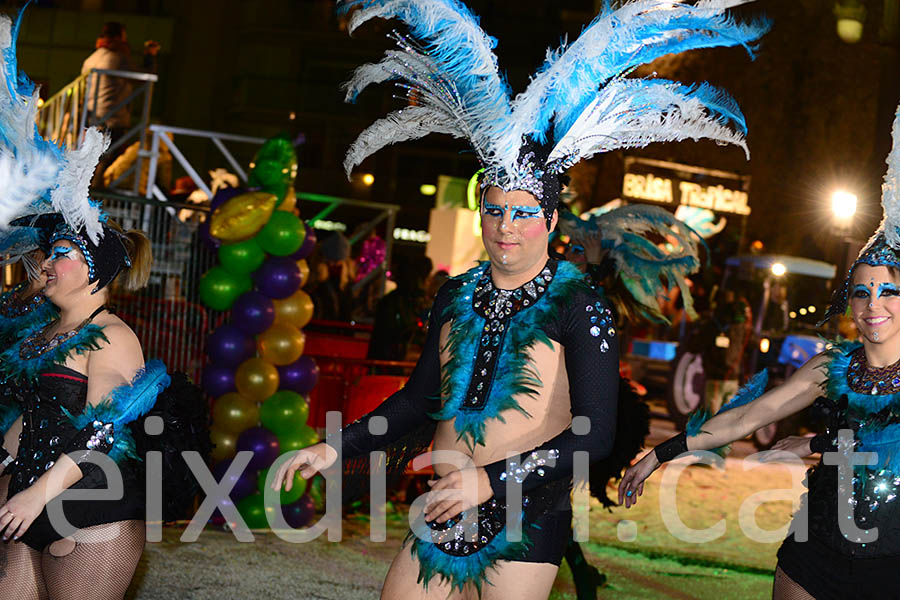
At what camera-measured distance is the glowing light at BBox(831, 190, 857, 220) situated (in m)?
12.9

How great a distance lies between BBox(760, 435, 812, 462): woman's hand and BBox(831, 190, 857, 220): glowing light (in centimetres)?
985

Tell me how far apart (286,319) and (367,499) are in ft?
5.22

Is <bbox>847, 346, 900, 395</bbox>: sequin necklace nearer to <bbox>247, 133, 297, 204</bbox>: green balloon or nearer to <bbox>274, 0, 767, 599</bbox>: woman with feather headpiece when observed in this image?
<bbox>274, 0, 767, 599</bbox>: woman with feather headpiece

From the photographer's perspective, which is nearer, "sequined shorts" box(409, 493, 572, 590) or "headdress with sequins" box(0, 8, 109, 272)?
"sequined shorts" box(409, 493, 572, 590)

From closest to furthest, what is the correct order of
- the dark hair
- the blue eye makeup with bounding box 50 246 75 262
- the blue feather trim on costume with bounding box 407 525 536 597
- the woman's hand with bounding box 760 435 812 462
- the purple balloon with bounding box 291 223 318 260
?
the blue feather trim on costume with bounding box 407 525 536 597 → the blue eye makeup with bounding box 50 246 75 262 → the woman's hand with bounding box 760 435 812 462 → the purple balloon with bounding box 291 223 318 260 → the dark hair

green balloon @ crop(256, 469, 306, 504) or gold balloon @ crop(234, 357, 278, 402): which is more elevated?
gold balloon @ crop(234, 357, 278, 402)

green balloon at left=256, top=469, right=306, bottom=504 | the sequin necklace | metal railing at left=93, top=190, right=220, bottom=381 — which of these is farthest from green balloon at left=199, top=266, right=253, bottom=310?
Result: the sequin necklace

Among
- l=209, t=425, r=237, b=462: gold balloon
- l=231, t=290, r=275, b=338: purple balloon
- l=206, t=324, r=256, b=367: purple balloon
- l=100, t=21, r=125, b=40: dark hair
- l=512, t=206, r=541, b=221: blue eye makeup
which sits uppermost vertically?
l=100, t=21, r=125, b=40: dark hair

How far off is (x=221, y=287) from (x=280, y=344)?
1.79 feet

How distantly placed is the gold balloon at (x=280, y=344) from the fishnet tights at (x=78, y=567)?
3.69 meters

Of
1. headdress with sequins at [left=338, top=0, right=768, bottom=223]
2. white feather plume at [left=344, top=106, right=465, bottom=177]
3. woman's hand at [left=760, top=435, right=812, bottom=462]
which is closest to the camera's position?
headdress with sequins at [left=338, top=0, right=768, bottom=223]

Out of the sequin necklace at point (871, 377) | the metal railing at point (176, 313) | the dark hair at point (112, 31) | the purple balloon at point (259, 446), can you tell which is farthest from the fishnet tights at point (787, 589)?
the dark hair at point (112, 31)

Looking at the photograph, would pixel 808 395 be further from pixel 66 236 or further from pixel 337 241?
pixel 337 241

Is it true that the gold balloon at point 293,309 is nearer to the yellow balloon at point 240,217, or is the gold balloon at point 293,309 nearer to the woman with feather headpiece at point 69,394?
the yellow balloon at point 240,217
